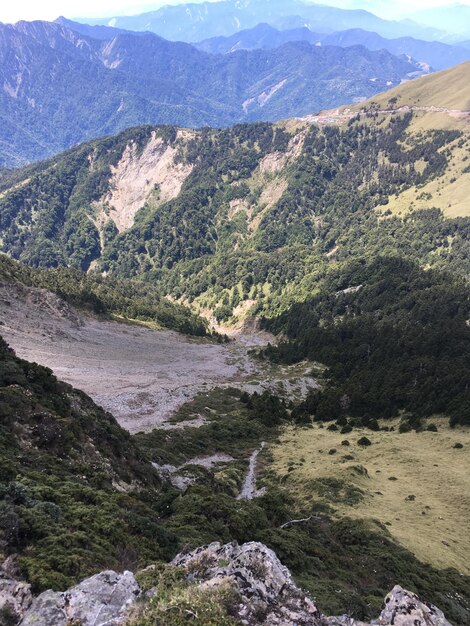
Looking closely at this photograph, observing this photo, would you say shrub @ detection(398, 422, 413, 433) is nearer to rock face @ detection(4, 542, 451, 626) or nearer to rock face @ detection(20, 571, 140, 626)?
rock face @ detection(4, 542, 451, 626)

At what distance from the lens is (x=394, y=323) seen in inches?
6457

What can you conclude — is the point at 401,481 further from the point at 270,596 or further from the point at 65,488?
the point at 270,596

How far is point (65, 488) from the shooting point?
3188 centimetres

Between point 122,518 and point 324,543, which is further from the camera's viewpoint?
point 324,543

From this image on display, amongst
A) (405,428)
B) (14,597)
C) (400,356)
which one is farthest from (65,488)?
(400,356)

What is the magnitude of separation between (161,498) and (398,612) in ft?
89.4

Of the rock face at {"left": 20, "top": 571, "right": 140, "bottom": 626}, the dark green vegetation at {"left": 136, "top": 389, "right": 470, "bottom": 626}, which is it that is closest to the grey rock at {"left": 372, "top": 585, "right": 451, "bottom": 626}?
the dark green vegetation at {"left": 136, "top": 389, "right": 470, "bottom": 626}

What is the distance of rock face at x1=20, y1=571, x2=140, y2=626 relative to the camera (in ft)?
54.5

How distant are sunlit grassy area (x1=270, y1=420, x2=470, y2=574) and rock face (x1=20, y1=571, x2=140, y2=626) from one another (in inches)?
1394

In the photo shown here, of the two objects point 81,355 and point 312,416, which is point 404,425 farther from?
point 81,355

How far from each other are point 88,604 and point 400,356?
131 m

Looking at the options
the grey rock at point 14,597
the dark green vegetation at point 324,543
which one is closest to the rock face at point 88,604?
the grey rock at point 14,597

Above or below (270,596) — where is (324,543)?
below

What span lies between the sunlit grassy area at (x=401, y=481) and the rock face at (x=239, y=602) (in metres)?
28.0
